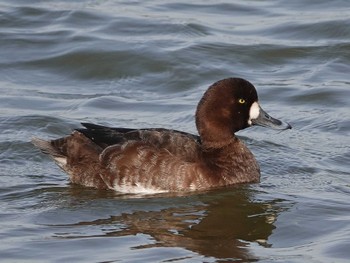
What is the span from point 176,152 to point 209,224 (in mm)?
1082

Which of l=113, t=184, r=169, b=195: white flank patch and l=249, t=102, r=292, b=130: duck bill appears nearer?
l=113, t=184, r=169, b=195: white flank patch

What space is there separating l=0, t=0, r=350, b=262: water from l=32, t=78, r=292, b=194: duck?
168 millimetres

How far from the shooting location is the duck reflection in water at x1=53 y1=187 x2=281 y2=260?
8.66 meters

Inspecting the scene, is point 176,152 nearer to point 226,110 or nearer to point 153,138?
point 153,138

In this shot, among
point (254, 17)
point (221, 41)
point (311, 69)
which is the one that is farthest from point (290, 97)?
point (254, 17)

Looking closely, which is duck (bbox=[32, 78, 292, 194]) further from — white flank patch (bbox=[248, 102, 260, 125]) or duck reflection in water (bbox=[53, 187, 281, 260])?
duck reflection in water (bbox=[53, 187, 281, 260])

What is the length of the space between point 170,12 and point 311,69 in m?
3.17

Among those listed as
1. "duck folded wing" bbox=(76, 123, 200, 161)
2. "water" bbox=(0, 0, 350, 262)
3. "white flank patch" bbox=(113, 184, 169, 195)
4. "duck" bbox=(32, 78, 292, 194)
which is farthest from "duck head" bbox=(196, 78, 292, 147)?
"white flank patch" bbox=(113, 184, 169, 195)

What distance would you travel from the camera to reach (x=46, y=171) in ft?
36.8

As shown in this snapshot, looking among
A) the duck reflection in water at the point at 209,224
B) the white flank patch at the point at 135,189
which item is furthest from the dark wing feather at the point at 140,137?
the duck reflection in water at the point at 209,224

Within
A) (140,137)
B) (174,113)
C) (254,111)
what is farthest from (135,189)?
(174,113)

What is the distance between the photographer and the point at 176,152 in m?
10.3

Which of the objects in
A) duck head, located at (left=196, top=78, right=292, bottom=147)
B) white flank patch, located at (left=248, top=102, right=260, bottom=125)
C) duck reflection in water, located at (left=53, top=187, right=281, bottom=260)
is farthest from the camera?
white flank patch, located at (left=248, top=102, right=260, bottom=125)

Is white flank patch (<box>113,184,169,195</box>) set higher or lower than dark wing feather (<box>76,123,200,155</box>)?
lower
